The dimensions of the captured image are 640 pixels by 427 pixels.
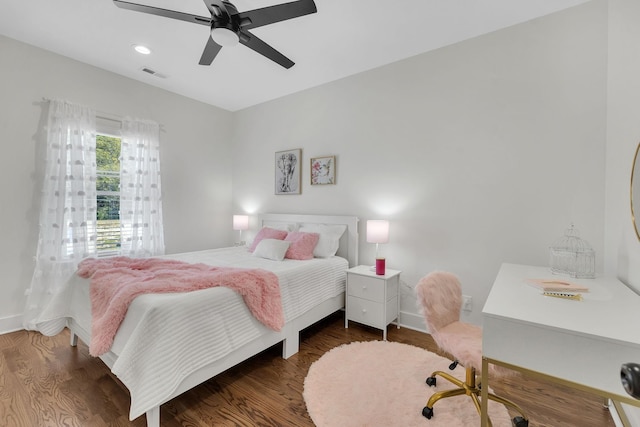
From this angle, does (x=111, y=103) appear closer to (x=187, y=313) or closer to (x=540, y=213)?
(x=187, y=313)

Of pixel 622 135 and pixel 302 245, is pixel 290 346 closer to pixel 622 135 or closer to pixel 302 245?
pixel 302 245

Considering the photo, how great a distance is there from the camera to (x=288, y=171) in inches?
156

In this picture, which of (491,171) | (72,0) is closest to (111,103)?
(72,0)

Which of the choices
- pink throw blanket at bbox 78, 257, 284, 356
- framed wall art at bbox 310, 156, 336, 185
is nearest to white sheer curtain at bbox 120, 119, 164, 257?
pink throw blanket at bbox 78, 257, 284, 356

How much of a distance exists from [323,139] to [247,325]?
2.49 meters

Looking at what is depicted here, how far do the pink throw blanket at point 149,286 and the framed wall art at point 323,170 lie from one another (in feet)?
5.54

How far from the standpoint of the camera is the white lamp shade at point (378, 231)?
9.28 ft

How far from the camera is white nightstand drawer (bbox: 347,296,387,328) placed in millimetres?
2662

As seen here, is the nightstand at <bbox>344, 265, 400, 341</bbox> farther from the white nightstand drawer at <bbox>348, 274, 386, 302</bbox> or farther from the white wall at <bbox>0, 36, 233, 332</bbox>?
the white wall at <bbox>0, 36, 233, 332</bbox>

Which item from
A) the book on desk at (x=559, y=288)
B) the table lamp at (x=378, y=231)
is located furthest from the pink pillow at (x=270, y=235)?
the book on desk at (x=559, y=288)

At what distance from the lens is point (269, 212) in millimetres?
4219

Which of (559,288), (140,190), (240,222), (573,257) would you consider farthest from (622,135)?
(140,190)

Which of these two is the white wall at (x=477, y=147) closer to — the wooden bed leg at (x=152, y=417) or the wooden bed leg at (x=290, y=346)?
the wooden bed leg at (x=290, y=346)

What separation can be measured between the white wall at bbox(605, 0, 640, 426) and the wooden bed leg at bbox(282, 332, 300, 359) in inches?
81.8
